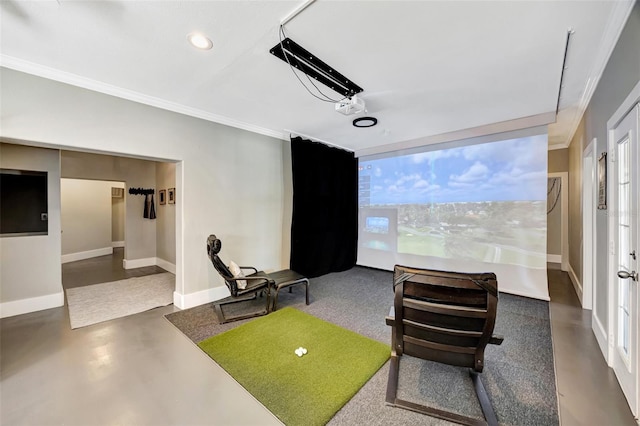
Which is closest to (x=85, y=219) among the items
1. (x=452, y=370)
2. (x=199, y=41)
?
→ (x=199, y=41)

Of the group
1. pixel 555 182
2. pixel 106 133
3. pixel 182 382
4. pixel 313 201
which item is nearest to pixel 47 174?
pixel 106 133

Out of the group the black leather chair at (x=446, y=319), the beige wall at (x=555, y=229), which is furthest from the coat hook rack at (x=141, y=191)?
the beige wall at (x=555, y=229)

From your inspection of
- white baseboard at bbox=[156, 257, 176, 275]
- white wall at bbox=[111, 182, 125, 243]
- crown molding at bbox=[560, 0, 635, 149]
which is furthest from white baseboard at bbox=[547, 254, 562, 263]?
white wall at bbox=[111, 182, 125, 243]

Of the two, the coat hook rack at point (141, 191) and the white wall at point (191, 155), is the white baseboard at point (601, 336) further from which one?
the coat hook rack at point (141, 191)

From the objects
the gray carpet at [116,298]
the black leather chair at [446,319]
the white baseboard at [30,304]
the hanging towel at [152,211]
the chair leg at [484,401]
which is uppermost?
the hanging towel at [152,211]

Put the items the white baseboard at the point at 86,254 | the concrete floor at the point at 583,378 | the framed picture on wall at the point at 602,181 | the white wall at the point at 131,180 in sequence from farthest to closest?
the white baseboard at the point at 86,254 → the white wall at the point at 131,180 → the framed picture on wall at the point at 602,181 → the concrete floor at the point at 583,378

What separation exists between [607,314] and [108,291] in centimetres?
648

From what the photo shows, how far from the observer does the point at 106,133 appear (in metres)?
2.85

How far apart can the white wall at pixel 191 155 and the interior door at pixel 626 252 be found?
13.9ft

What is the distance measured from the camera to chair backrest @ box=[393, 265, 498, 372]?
158 centimetres

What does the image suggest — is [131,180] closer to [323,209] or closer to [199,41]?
[323,209]

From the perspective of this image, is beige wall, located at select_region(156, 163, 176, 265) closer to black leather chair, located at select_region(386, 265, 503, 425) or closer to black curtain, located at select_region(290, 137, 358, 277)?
black curtain, located at select_region(290, 137, 358, 277)

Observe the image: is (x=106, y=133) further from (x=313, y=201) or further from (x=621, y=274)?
(x=621, y=274)

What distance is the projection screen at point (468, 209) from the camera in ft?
12.8
